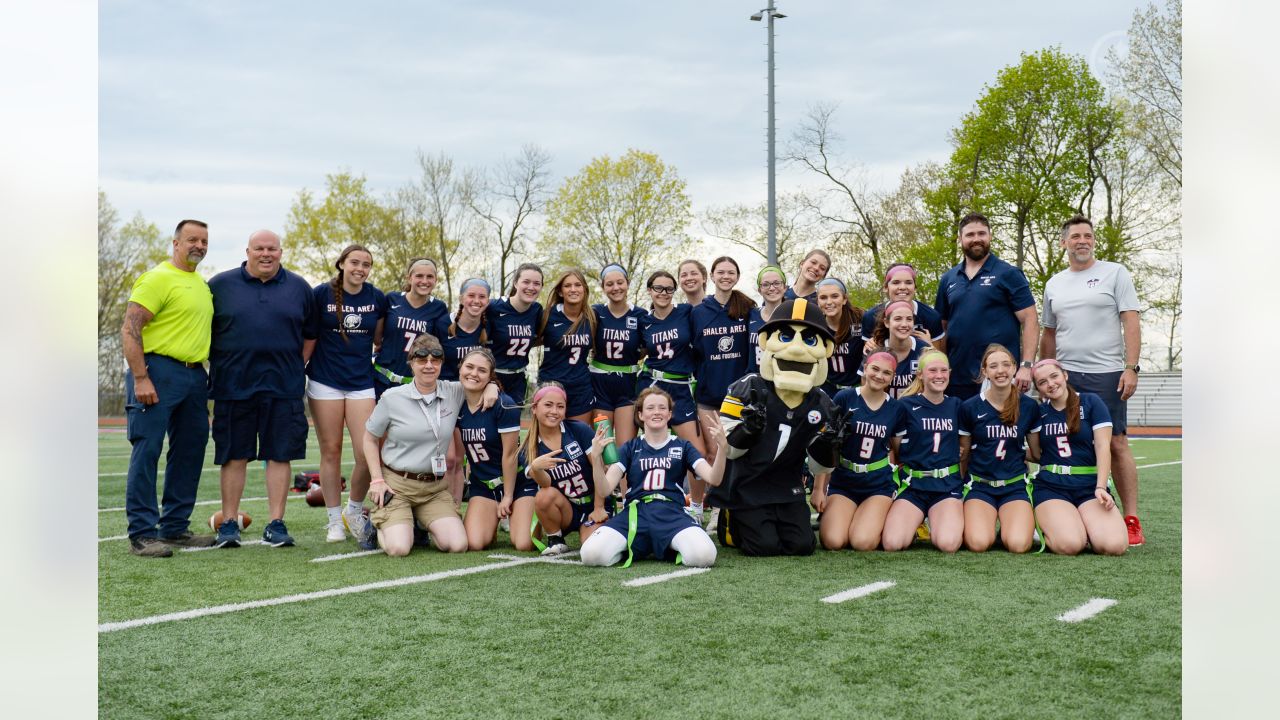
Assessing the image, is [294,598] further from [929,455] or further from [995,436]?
[995,436]

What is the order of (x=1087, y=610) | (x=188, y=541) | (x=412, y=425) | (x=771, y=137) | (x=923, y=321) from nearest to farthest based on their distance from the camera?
(x=1087, y=610), (x=412, y=425), (x=188, y=541), (x=923, y=321), (x=771, y=137)

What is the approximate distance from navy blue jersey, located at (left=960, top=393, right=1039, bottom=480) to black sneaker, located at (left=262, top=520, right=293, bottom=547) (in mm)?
4648

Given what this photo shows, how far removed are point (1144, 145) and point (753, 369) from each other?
65.0ft

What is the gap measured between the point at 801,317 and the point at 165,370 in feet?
13.2

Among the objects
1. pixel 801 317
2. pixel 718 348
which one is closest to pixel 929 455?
pixel 801 317

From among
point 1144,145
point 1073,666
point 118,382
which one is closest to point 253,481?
point 1073,666

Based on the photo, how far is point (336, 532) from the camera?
22.4 ft

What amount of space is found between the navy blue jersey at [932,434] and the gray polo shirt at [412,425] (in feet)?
9.94

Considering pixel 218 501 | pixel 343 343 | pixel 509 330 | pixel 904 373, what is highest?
pixel 509 330

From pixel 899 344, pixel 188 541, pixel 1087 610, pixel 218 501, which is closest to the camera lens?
pixel 1087 610

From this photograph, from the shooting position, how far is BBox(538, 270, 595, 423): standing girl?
23.1ft

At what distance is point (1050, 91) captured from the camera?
22891 mm

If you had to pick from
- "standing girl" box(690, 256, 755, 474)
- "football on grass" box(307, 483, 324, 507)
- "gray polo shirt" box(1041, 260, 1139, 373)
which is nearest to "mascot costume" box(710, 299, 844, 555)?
"standing girl" box(690, 256, 755, 474)
